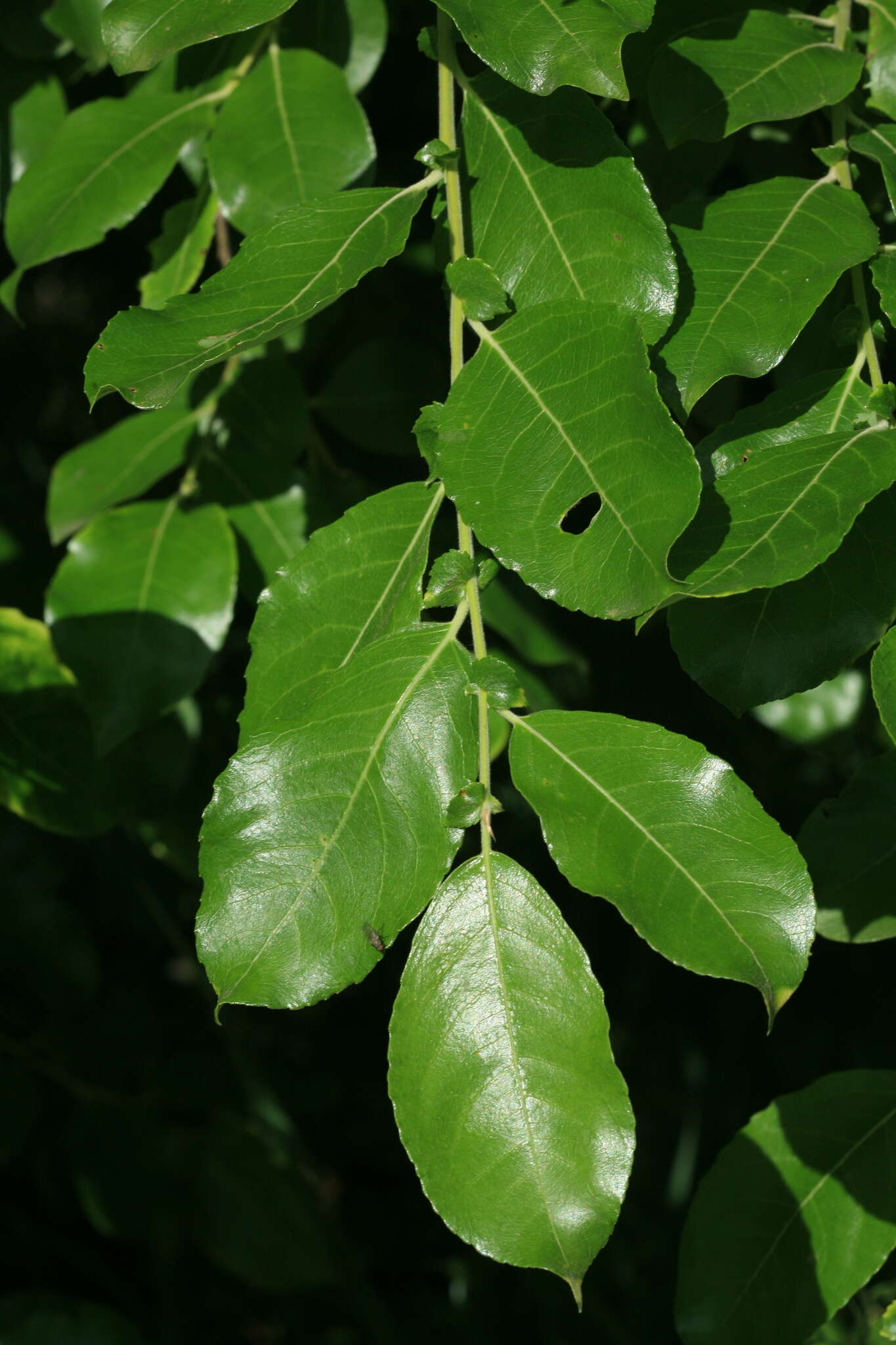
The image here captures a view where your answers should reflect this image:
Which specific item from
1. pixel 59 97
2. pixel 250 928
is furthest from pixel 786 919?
pixel 59 97

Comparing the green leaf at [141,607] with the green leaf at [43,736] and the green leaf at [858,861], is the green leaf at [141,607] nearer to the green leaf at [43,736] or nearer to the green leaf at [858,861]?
the green leaf at [43,736]

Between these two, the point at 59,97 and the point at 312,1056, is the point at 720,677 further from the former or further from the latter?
the point at 312,1056

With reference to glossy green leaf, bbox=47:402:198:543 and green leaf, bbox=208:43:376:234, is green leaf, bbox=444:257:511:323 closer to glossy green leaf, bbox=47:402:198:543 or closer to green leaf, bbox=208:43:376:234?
green leaf, bbox=208:43:376:234

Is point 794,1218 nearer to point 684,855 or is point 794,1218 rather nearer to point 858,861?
point 858,861

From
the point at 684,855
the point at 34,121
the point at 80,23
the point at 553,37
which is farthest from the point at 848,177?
the point at 34,121

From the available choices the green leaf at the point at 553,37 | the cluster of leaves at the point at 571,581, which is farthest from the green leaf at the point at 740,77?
the green leaf at the point at 553,37
